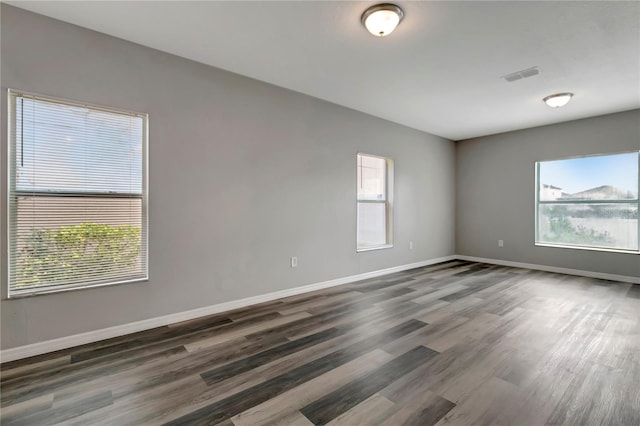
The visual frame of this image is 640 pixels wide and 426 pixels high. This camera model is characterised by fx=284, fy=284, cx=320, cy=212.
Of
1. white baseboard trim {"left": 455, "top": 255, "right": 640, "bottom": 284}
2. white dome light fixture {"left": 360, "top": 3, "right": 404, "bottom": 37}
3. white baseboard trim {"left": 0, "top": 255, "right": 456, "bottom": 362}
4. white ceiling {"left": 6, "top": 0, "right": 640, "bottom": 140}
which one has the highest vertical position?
white ceiling {"left": 6, "top": 0, "right": 640, "bottom": 140}

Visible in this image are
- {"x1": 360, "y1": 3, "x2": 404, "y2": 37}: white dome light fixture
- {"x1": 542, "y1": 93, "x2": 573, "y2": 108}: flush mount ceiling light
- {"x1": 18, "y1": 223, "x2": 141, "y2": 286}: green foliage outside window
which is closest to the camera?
{"x1": 360, "y1": 3, "x2": 404, "y2": 37}: white dome light fixture

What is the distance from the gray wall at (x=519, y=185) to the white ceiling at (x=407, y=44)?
75 centimetres

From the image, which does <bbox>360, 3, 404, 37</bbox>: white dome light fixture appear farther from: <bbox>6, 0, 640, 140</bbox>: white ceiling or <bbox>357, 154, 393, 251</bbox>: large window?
<bbox>357, 154, 393, 251</bbox>: large window

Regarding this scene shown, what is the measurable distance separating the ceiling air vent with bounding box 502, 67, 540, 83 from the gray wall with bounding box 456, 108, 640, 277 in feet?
8.71

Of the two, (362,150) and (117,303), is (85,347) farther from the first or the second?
(362,150)

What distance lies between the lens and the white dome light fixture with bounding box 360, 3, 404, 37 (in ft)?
7.18

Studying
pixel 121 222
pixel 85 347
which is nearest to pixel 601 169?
pixel 121 222

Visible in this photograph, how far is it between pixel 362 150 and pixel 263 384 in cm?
371

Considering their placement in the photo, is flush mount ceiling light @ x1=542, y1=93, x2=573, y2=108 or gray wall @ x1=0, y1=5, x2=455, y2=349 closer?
gray wall @ x1=0, y1=5, x2=455, y2=349

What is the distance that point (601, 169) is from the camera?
15.9ft

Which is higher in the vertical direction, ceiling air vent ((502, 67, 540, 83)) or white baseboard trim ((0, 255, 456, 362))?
ceiling air vent ((502, 67, 540, 83))

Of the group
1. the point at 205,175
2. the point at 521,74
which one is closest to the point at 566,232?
the point at 521,74

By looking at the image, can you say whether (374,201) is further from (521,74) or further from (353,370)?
(353,370)

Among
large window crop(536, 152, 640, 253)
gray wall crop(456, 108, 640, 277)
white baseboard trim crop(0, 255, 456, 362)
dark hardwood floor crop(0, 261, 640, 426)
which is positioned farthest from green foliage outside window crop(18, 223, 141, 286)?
large window crop(536, 152, 640, 253)
